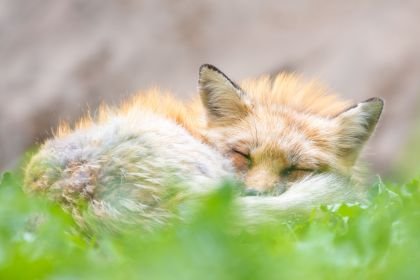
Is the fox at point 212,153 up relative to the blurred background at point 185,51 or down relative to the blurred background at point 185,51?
down

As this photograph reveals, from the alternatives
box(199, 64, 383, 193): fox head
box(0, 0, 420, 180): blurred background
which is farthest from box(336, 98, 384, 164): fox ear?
box(0, 0, 420, 180): blurred background

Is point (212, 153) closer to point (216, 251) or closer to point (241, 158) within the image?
point (241, 158)

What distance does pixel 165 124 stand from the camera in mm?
4293

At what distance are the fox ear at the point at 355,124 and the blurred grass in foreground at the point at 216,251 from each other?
Answer: 7.29 feet

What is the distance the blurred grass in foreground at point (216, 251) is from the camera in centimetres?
183

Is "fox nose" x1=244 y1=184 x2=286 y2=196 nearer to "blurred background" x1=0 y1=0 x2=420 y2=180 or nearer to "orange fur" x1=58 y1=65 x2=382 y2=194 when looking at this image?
"orange fur" x1=58 y1=65 x2=382 y2=194

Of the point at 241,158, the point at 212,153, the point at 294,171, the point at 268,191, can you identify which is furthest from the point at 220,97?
the point at 212,153

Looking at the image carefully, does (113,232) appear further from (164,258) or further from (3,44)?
(3,44)

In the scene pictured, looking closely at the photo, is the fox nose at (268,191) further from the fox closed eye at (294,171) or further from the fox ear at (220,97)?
the fox ear at (220,97)

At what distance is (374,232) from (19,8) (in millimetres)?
7979

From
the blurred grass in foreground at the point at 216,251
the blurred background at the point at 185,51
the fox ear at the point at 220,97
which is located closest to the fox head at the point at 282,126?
the fox ear at the point at 220,97

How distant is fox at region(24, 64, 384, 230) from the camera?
3.63m

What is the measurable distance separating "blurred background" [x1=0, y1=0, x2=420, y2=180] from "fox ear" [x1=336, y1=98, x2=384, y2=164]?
12.6 ft

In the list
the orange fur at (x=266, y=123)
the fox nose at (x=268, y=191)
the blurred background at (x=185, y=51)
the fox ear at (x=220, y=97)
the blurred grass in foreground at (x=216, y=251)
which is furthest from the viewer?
the blurred background at (x=185, y=51)
